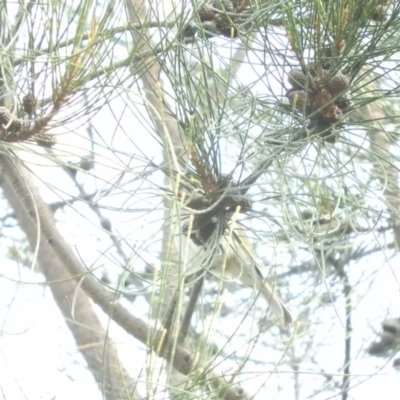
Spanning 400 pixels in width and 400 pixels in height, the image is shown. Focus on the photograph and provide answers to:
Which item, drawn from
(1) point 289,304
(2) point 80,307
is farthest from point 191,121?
(1) point 289,304

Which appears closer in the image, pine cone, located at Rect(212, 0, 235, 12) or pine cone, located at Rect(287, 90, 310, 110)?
pine cone, located at Rect(287, 90, 310, 110)

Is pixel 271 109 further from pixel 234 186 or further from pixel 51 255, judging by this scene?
pixel 51 255

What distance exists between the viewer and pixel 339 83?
4.54 ft

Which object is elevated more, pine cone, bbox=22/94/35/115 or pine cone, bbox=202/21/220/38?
pine cone, bbox=202/21/220/38

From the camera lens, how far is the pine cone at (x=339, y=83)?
138cm

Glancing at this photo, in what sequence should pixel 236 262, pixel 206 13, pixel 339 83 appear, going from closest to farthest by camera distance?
pixel 339 83, pixel 206 13, pixel 236 262

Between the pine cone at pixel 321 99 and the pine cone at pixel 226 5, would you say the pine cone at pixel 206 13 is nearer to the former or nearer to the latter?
the pine cone at pixel 226 5

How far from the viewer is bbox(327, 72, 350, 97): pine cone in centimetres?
138

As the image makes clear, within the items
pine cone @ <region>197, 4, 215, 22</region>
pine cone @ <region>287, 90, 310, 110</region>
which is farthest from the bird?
pine cone @ <region>197, 4, 215, 22</region>

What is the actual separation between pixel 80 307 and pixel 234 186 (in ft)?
3.46

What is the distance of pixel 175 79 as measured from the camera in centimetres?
151

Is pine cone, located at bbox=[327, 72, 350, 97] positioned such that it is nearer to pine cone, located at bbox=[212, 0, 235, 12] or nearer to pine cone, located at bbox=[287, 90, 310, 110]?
pine cone, located at bbox=[287, 90, 310, 110]

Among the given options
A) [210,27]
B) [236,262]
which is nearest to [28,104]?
[210,27]

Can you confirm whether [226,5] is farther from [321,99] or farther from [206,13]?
[321,99]
